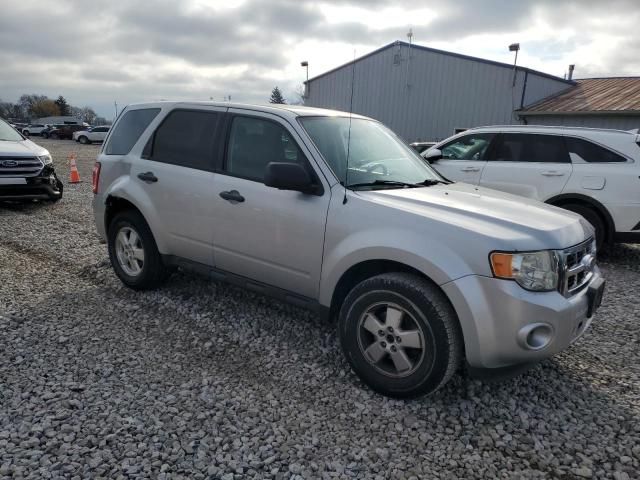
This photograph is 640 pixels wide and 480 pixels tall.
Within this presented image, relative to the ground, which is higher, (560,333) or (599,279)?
(599,279)

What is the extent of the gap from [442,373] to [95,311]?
3.16 m

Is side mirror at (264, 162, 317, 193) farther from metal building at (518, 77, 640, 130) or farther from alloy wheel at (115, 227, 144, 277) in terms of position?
metal building at (518, 77, 640, 130)

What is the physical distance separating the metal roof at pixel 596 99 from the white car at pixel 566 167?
954 centimetres

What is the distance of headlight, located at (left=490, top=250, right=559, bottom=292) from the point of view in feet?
8.40

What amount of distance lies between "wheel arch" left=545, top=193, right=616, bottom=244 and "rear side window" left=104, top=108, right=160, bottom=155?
17.6 ft

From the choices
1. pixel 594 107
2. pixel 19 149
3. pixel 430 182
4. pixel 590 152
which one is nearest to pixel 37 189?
pixel 19 149

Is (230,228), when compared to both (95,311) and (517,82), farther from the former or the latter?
(517,82)

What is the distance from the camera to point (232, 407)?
288 centimetres

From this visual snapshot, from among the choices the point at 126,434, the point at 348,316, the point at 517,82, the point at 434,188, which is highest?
the point at 517,82

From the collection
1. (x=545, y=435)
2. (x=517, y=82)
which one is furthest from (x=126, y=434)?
(x=517, y=82)

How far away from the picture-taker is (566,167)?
641 centimetres

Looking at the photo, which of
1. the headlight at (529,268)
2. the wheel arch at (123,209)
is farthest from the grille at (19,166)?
the headlight at (529,268)

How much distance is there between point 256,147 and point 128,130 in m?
1.76

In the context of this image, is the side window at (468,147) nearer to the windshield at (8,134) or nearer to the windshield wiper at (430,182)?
the windshield wiper at (430,182)
